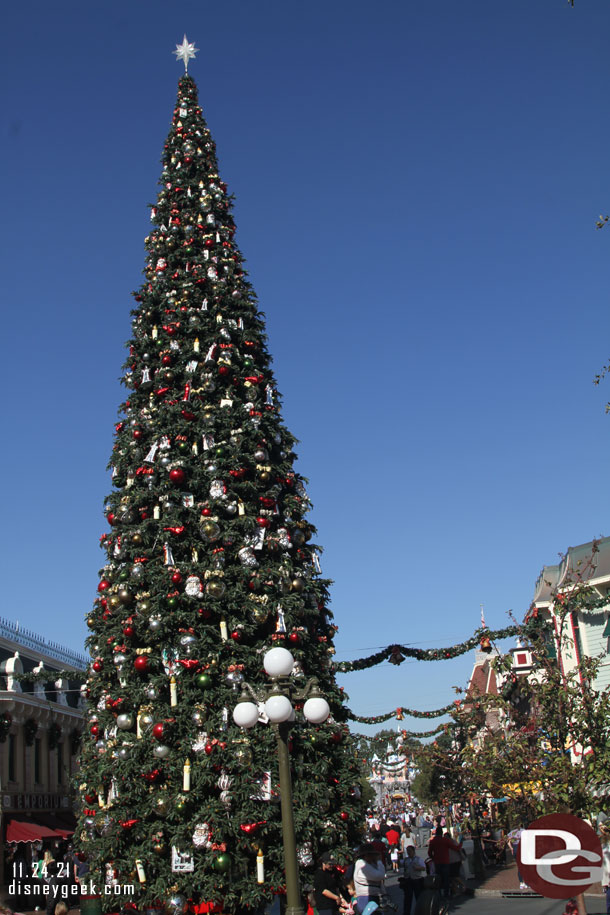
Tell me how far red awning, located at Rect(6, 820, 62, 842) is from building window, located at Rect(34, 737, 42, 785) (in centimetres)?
359

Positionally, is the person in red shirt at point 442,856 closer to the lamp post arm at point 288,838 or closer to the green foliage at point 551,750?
the green foliage at point 551,750

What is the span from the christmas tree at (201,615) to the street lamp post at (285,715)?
364 cm

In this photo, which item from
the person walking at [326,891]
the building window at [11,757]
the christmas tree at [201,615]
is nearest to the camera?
the person walking at [326,891]

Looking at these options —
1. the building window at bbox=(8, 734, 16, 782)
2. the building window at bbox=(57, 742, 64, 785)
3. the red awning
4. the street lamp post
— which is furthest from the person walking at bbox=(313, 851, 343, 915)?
the building window at bbox=(57, 742, 64, 785)

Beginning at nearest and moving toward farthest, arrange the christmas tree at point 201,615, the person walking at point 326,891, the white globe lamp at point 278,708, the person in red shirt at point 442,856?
1. the white globe lamp at point 278,708
2. the person walking at point 326,891
3. the christmas tree at point 201,615
4. the person in red shirt at point 442,856

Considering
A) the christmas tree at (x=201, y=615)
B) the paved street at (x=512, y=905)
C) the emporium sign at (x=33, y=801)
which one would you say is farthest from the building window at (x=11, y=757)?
the christmas tree at (x=201, y=615)

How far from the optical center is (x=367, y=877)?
10852mm

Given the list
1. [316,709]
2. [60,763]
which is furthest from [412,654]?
[60,763]

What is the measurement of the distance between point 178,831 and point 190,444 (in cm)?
611

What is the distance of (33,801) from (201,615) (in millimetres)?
20541

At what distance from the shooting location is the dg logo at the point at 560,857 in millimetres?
5191

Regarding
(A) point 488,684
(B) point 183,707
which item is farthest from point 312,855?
(A) point 488,684

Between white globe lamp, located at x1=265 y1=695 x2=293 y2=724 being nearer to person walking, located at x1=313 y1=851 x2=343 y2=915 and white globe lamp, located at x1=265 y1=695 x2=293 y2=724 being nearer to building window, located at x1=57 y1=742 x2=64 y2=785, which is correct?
person walking, located at x1=313 y1=851 x2=343 y2=915

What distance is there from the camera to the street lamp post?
7473 mm
